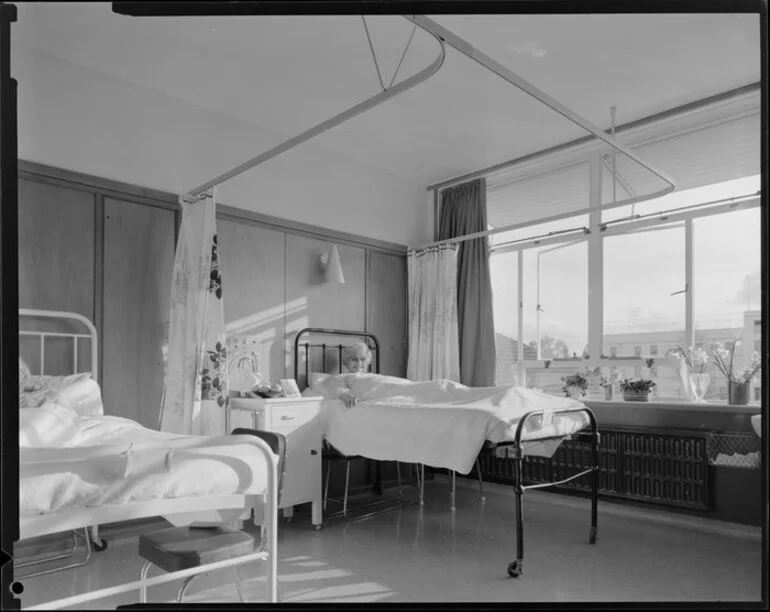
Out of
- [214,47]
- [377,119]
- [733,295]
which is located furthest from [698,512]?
[214,47]

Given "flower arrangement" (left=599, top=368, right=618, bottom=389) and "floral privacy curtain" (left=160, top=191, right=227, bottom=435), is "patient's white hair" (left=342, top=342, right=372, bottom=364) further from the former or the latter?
"flower arrangement" (left=599, top=368, right=618, bottom=389)

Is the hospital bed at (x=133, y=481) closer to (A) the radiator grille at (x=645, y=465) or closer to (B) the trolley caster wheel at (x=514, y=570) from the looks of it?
(B) the trolley caster wheel at (x=514, y=570)

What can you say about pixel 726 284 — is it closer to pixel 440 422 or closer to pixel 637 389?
pixel 637 389

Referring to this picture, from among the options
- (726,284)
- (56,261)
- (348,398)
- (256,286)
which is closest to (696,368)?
(726,284)

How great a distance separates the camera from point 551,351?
523cm

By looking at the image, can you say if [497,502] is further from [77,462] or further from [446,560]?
[77,462]

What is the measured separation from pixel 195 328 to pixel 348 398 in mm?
1169

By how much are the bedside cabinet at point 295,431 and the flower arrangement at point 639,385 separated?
225cm

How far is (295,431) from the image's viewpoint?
13.4 ft

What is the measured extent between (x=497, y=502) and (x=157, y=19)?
3.97 meters

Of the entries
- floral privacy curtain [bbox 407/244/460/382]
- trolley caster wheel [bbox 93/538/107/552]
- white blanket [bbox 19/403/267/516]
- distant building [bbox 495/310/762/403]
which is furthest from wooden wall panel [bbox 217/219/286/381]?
white blanket [bbox 19/403/267/516]

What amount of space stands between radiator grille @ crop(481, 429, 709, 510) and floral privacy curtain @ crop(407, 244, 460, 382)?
126 centimetres

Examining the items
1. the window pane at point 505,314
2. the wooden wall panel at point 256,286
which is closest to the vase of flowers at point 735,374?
the window pane at point 505,314

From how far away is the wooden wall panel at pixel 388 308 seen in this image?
5.66 m
